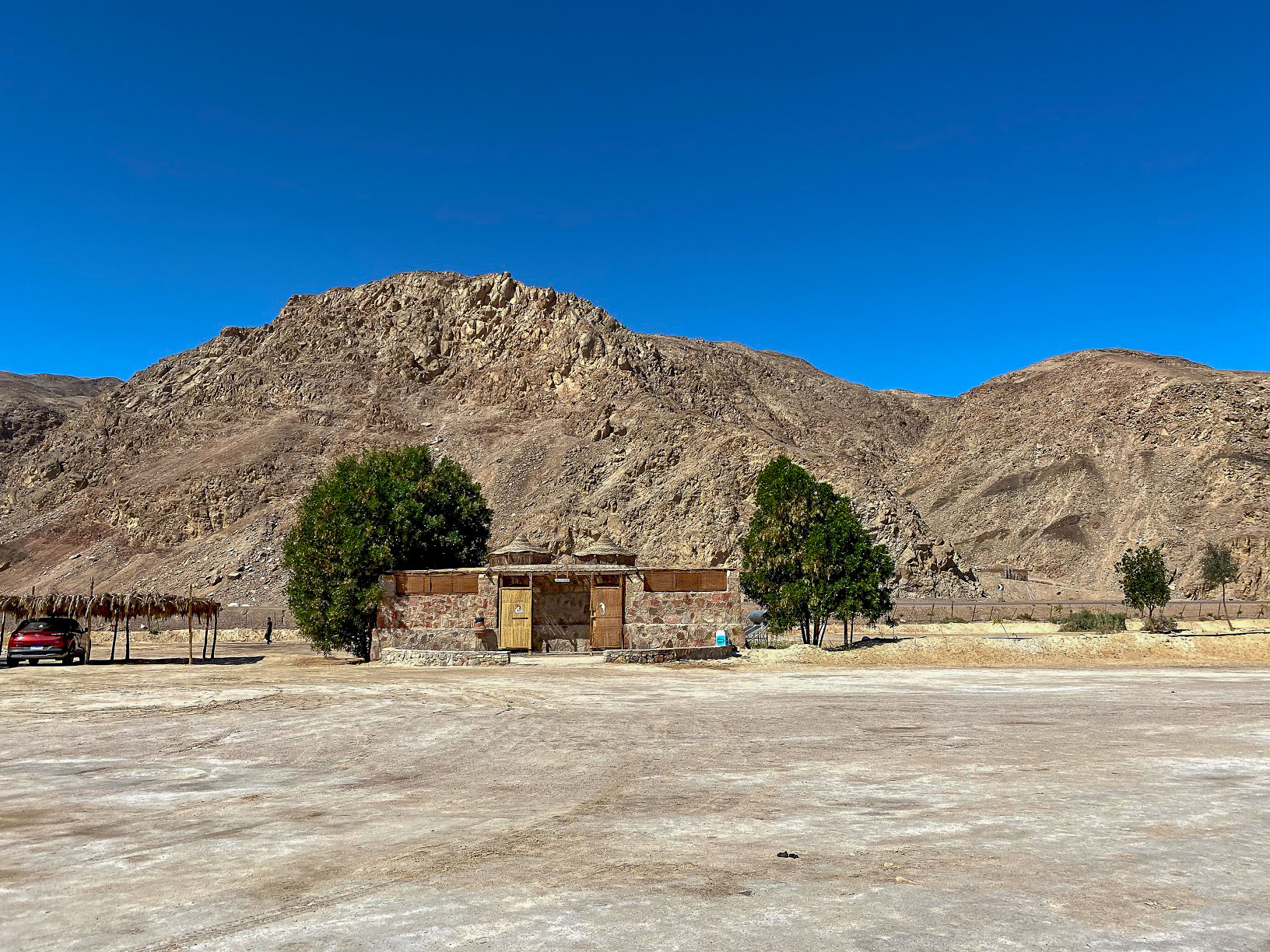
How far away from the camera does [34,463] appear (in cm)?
8694

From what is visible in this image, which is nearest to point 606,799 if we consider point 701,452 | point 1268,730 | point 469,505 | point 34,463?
point 1268,730

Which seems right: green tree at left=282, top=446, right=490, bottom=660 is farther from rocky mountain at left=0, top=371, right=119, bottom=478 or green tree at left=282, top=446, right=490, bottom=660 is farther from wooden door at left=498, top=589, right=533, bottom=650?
rocky mountain at left=0, top=371, right=119, bottom=478

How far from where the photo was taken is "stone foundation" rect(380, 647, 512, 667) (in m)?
25.4

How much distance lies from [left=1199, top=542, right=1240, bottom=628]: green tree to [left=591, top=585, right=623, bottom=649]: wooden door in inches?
1629

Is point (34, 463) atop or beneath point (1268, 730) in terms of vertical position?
atop

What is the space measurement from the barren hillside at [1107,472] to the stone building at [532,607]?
49026mm

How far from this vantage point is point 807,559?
102 feet

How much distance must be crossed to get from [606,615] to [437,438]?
53.4m

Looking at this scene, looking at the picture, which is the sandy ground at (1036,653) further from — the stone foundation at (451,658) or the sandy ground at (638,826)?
the sandy ground at (638,826)

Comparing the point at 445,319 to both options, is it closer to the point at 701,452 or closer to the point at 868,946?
the point at 701,452

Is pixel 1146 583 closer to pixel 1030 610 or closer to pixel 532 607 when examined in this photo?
pixel 1030 610

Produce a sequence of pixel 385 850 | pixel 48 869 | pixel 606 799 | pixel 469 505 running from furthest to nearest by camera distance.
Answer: pixel 469 505
pixel 606 799
pixel 385 850
pixel 48 869

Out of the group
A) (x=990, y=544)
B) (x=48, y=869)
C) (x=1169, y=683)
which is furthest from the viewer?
(x=990, y=544)

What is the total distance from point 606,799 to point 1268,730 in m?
9.41
